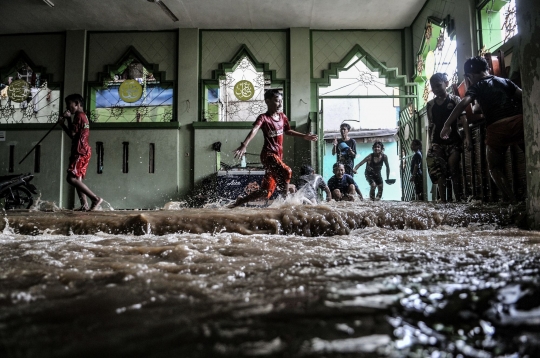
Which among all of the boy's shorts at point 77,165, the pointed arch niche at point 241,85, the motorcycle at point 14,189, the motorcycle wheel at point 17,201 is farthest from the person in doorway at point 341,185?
the motorcycle wheel at point 17,201

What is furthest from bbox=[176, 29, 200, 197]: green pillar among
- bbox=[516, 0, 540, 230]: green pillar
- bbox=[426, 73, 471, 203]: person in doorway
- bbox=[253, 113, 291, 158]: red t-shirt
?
bbox=[516, 0, 540, 230]: green pillar

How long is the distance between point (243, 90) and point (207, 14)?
2021mm

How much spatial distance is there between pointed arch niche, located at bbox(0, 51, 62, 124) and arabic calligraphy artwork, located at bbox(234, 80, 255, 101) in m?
4.71

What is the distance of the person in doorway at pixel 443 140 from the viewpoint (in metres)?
5.51

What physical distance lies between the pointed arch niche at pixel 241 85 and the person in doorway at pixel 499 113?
6.17 metres

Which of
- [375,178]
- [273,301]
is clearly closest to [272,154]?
[273,301]

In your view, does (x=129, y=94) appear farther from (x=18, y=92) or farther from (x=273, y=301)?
(x=273, y=301)

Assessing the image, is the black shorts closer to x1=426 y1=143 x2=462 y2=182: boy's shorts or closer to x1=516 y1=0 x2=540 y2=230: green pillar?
x1=426 y1=143 x2=462 y2=182: boy's shorts

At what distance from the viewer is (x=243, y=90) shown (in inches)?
397

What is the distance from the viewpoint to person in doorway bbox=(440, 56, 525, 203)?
4.13 meters

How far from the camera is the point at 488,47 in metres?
6.63

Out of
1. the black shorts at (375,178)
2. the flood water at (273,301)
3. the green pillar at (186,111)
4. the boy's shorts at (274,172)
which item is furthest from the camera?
the green pillar at (186,111)

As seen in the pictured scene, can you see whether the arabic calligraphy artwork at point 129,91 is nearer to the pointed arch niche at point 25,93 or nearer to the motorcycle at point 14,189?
the pointed arch niche at point 25,93

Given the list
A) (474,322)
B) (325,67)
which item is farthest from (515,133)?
(325,67)
